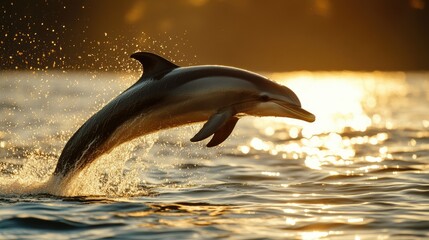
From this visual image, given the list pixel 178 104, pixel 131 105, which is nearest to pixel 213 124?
pixel 178 104

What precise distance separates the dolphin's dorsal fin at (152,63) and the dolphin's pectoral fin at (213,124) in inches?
35.7

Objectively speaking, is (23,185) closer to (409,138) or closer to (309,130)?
(409,138)

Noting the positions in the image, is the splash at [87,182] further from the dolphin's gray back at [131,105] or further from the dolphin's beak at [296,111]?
the dolphin's beak at [296,111]

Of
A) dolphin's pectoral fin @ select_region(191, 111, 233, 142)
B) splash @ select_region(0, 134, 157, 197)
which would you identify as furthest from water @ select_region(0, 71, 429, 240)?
dolphin's pectoral fin @ select_region(191, 111, 233, 142)

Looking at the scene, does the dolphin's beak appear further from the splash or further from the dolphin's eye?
the splash

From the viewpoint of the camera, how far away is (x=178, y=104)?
11.5m

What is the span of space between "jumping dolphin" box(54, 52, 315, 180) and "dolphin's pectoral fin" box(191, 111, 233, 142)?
0.5 inches

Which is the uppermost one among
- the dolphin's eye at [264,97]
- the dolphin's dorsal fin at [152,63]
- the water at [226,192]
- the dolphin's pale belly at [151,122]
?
the dolphin's dorsal fin at [152,63]

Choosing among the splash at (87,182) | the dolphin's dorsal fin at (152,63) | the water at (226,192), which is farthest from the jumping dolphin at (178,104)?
the water at (226,192)

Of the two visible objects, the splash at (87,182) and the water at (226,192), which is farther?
the splash at (87,182)

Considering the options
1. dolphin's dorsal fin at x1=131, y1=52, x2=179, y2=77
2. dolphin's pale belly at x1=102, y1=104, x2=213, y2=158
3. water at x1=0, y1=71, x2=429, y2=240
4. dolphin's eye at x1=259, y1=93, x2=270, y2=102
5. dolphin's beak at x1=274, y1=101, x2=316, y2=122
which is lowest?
water at x1=0, y1=71, x2=429, y2=240

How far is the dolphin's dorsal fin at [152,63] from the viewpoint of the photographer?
38.2ft

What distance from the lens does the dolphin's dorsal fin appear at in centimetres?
1163

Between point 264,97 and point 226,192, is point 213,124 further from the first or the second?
point 226,192
